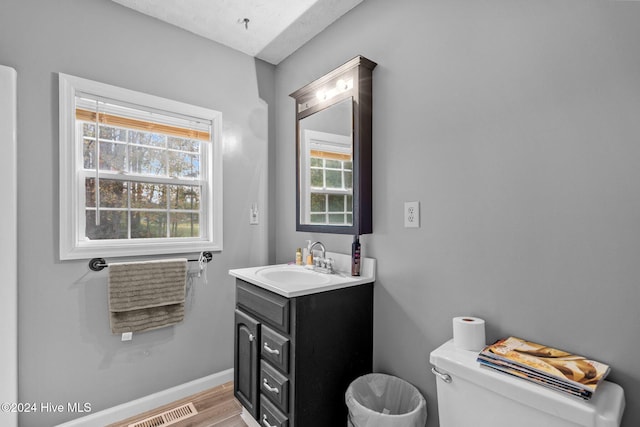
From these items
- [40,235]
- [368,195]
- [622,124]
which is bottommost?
[40,235]

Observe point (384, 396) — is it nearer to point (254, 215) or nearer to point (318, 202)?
point (318, 202)

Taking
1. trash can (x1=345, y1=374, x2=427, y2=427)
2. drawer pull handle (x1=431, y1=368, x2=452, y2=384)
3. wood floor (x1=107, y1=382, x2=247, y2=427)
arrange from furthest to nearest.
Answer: wood floor (x1=107, y1=382, x2=247, y2=427) < trash can (x1=345, y1=374, x2=427, y2=427) < drawer pull handle (x1=431, y1=368, x2=452, y2=384)

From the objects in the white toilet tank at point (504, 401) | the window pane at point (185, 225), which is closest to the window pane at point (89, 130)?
the window pane at point (185, 225)

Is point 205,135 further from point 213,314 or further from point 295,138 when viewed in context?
point 213,314

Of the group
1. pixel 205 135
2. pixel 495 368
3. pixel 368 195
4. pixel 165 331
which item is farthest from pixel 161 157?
pixel 495 368

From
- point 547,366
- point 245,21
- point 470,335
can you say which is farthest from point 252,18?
point 547,366

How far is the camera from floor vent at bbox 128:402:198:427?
5.99ft

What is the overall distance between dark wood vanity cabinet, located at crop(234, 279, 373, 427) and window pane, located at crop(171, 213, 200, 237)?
681mm

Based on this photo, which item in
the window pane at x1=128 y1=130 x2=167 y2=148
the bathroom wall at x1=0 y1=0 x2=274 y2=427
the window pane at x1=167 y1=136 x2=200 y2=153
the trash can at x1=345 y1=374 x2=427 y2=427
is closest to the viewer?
the trash can at x1=345 y1=374 x2=427 y2=427

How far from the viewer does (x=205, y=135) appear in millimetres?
2232

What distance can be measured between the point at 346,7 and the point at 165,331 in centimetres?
237

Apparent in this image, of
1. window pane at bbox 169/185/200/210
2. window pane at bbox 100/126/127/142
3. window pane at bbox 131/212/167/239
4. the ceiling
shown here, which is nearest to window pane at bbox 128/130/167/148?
window pane at bbox 100/126/127/142

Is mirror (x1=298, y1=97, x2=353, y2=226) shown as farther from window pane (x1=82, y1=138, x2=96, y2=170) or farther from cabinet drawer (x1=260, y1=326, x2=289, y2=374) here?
window pane (x1=82, y1=138, x2=96, y2=170)

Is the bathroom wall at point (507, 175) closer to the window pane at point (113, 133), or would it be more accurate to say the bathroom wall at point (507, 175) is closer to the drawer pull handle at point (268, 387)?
the drawer pull handle at point (268, 387)
